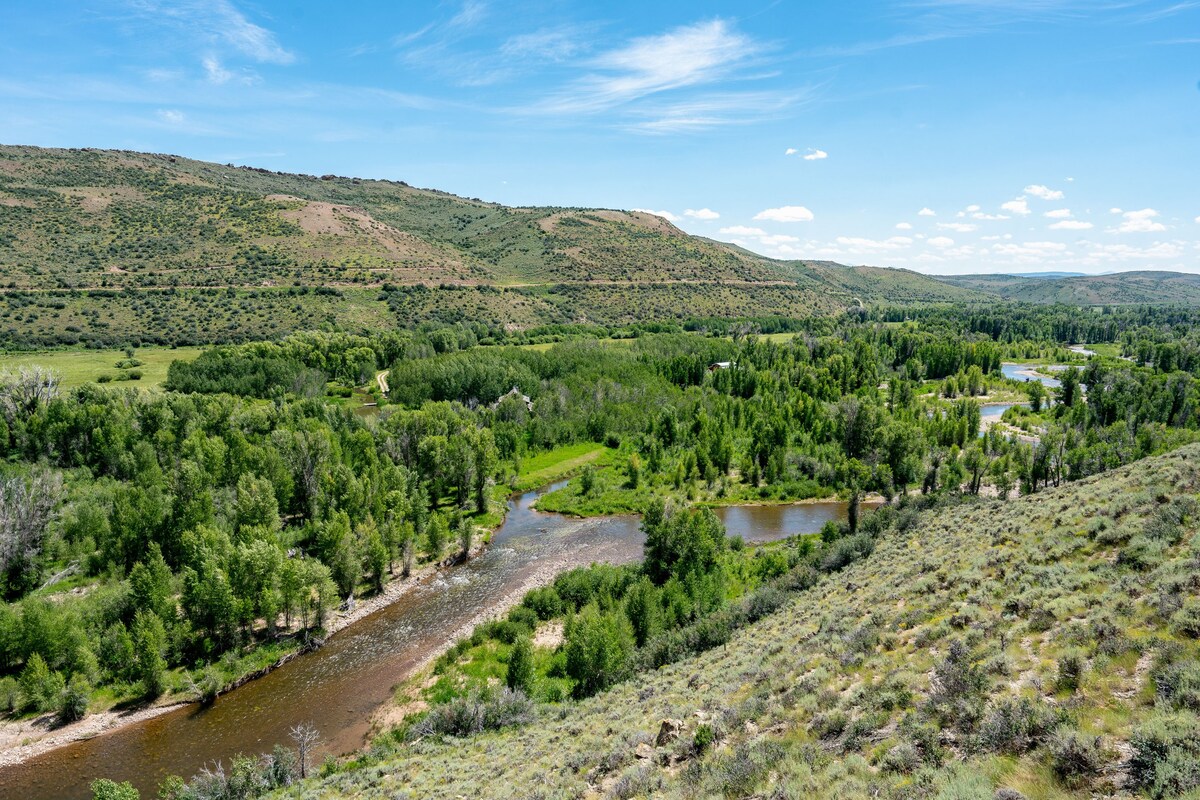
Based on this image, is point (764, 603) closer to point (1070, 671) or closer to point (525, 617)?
point (525, 617)

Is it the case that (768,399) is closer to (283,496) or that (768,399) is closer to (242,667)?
(283,496)

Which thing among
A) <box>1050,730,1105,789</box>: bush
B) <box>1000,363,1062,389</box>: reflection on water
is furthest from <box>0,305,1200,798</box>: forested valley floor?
<box>1000,363,1062,389</box>: reflection on water

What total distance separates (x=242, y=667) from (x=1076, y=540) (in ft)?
127

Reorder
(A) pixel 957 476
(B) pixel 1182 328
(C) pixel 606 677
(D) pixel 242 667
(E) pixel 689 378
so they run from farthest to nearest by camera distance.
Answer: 1. (B) pixel 1182 328
2. (E) pixel 689 378
3. (A) pixel 957 476
4. (D) pixel 242 667
5. (C) pixel 606 677

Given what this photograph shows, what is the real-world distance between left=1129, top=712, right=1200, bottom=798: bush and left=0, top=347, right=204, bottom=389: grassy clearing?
95.3 m

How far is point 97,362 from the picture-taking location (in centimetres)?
8938

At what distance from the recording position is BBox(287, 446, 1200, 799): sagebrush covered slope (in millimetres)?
10555

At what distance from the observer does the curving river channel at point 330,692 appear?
26172mm

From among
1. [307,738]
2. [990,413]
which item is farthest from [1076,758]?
[990,413]

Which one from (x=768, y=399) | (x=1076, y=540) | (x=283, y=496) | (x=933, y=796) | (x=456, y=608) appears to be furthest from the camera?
(x=768, y=399)

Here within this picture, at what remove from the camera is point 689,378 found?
4124 inches

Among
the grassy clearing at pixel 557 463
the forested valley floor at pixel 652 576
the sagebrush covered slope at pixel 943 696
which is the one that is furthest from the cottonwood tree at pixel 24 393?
the sagebrush covered slope at pixel 943 696

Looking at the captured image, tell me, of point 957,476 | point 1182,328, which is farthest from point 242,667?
point 1182,328

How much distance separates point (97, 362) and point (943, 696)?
112682 millimetres
